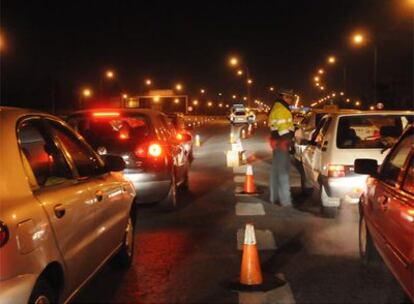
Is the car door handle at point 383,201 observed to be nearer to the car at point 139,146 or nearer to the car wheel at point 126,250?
the car wheel at point 126,250

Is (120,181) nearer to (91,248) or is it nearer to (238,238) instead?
(91,248)

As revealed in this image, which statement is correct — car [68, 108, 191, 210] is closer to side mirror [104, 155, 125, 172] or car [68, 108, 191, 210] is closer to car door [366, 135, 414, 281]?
side mirror [104, 155, 125, 172]

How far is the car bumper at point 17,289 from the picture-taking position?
3.74m

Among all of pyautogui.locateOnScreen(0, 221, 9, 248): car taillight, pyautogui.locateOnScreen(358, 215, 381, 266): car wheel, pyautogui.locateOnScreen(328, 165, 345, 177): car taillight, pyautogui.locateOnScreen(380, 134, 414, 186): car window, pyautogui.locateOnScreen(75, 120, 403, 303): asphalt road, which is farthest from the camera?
pyautogui.locateOnScreen(328, 165, 345, 177): car taillight

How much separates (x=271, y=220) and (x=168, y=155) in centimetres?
184

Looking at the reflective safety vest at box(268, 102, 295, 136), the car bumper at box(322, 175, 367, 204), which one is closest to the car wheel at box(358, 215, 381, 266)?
the car bumper at box(322, 175, 367, 204)

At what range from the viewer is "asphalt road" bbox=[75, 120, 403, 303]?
6.20m

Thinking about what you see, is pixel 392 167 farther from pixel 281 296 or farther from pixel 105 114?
pixel 105 114

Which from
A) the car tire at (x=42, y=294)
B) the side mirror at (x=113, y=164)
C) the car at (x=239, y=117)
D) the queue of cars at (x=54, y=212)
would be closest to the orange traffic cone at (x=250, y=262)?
the queue of cars at (x=54, y=212)

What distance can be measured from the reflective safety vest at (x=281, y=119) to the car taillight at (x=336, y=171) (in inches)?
72.6

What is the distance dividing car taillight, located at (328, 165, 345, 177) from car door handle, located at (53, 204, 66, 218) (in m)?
5.54

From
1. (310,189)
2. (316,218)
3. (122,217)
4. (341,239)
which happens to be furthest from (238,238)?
(310,189)

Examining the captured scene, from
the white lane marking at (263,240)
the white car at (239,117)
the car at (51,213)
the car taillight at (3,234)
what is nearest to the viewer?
the car taillight at (3,234)

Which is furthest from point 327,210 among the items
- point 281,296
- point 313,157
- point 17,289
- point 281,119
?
point 17,289
